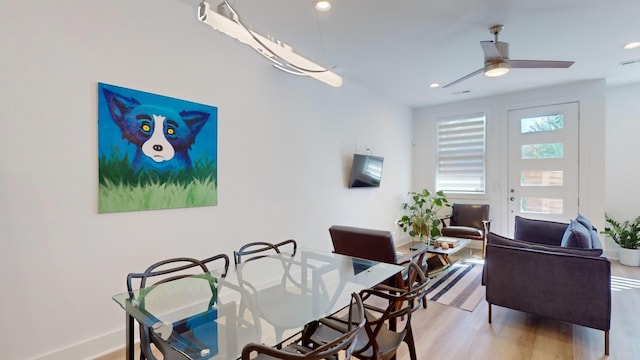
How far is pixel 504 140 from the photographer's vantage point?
5.50m

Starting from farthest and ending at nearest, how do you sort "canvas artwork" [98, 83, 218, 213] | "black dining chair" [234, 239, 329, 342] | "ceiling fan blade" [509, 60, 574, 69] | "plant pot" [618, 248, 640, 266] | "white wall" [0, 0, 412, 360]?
"plant pot" [618, 248, 640, 266] < "ceiling fan blade" [509, 60, 574, 69] < "canvas artwork" [98, 83, 218, 213] < "white wall" [0, 0, 412, 360] < "black dining chair" [234, 239, 329, 342]

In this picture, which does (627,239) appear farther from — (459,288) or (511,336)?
(511,336)

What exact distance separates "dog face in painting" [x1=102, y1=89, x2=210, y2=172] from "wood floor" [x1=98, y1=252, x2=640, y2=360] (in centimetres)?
148

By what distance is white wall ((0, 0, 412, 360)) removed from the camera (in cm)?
191

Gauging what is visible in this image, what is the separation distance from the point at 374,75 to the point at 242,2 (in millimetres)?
2382

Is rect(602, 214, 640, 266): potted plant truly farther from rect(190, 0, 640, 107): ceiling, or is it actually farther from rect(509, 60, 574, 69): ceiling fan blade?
rect(509, 60, 574, 69): ceiling fan blade

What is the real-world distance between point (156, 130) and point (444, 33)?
2873 millimetres

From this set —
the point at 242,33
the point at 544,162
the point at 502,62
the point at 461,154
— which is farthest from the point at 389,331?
the point at 461,154

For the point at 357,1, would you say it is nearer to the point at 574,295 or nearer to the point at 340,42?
the point at 340,42

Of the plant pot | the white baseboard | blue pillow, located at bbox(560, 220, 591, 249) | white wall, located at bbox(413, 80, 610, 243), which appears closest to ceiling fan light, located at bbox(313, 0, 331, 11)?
blue pillow, located at bbox(560, 220, 591, 249)

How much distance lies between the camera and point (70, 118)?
2088 millimetres

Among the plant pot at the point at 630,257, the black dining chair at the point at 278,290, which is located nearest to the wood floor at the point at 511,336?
the black dining chair at the point at 278,290

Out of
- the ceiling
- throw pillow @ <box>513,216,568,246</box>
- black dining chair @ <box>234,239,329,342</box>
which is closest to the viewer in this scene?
black dining chair @ <box>234,239,329,342</box>

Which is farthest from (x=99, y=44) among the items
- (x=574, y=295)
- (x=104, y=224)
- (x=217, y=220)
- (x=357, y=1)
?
(x=574, y=295)
